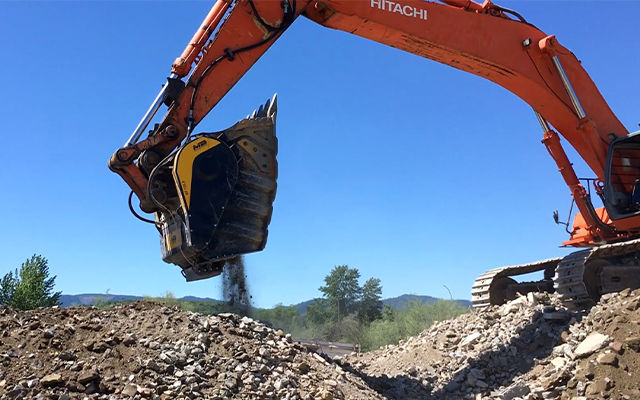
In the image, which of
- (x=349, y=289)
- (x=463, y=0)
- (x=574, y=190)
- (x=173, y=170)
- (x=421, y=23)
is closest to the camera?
(x=173, y=170)

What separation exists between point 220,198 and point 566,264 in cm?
558

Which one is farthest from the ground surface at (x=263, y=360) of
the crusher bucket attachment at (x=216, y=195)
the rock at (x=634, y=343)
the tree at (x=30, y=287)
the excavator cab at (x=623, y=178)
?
the tree at (x=30, y=287)

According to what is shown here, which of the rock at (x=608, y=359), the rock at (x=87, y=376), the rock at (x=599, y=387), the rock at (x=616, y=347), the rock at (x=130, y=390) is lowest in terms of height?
the rock at (x=599, y=387)

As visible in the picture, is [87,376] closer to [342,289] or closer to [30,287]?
[30,287]

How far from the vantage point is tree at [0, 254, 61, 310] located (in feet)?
73.3

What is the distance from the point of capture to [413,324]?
67.2ft

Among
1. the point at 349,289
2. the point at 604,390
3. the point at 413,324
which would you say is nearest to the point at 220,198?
the point at 604,390

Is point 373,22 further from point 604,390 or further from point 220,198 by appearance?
point 604,390

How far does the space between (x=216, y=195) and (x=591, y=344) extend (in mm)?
4801

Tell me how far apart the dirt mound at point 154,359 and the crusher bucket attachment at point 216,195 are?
788mm

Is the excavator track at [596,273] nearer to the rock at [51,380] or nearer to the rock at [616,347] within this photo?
the rock at [616,347]

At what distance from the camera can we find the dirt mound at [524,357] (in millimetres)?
6965

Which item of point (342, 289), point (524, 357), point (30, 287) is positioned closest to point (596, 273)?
point (524, 357)

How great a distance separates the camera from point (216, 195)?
6.79 metres
